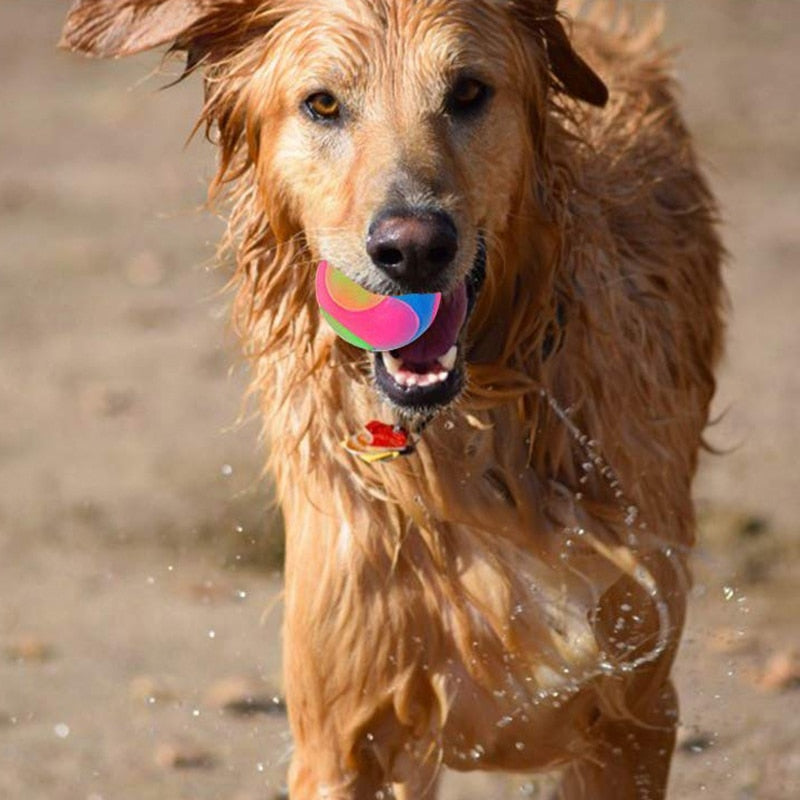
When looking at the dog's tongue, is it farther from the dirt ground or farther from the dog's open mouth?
the dirt ground

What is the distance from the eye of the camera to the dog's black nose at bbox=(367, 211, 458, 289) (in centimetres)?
386

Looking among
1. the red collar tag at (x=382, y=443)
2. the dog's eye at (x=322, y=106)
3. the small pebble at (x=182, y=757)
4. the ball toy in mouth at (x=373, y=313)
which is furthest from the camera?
the small pebble at (x=182, y=757)

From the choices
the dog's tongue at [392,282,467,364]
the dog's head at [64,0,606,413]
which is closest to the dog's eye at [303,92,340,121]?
the dog's head at [64,0,606,413]

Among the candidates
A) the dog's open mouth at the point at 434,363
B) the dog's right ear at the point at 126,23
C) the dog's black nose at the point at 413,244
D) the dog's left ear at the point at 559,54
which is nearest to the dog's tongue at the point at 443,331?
the dog's open mouth at the point at 434,363

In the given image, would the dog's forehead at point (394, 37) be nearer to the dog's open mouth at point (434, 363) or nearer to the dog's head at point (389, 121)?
the dog's head at point (389, 121)

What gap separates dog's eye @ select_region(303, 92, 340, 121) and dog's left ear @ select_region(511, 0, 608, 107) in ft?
1.61

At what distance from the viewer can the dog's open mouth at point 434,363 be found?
4.02m

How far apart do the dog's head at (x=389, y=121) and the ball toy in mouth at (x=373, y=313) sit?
4 centimetres

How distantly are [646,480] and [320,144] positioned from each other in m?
1.14

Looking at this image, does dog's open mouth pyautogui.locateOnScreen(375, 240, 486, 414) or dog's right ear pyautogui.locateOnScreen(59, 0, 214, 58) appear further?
dog's right ear pyautogui.locateOnScreen(59, 0, 214, 58)

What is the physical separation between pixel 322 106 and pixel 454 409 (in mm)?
743

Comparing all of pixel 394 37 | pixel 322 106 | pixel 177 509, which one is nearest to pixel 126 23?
pixel 322 106

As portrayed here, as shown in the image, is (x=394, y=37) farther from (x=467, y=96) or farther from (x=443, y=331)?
(x=443, y=331)

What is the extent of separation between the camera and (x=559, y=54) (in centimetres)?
443
